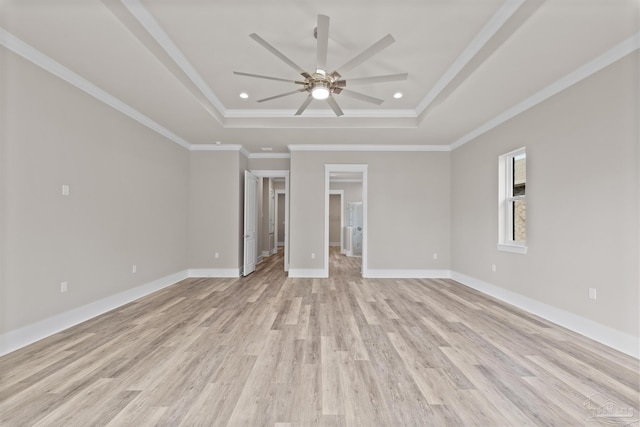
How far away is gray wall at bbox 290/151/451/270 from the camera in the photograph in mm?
5617

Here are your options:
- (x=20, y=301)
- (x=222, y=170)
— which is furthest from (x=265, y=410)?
(x=222, y=170)

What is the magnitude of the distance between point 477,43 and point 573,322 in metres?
2.99

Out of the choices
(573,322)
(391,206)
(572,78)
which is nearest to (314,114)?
(391,206)

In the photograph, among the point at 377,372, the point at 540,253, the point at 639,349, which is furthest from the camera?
the point at 540,253

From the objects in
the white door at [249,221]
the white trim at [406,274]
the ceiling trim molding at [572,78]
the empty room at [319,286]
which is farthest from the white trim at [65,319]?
the ceiling trim molding at [572,78]

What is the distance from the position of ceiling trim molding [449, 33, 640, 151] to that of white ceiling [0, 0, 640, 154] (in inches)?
0.4

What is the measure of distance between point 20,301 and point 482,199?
578 centimetres

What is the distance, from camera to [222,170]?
18.6 ft

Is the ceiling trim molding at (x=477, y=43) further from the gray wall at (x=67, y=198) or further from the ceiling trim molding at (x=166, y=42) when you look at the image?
the gray wall at (x=67, y=198)

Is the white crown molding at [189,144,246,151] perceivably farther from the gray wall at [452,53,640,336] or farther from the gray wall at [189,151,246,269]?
the gray wall at [452,53,640,336]

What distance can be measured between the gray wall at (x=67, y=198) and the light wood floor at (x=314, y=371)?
46 centimetres

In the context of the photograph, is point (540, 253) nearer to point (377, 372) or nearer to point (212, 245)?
point (377, 372)

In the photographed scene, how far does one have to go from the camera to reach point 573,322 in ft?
9.45

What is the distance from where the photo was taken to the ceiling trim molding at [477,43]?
7.34 ft
